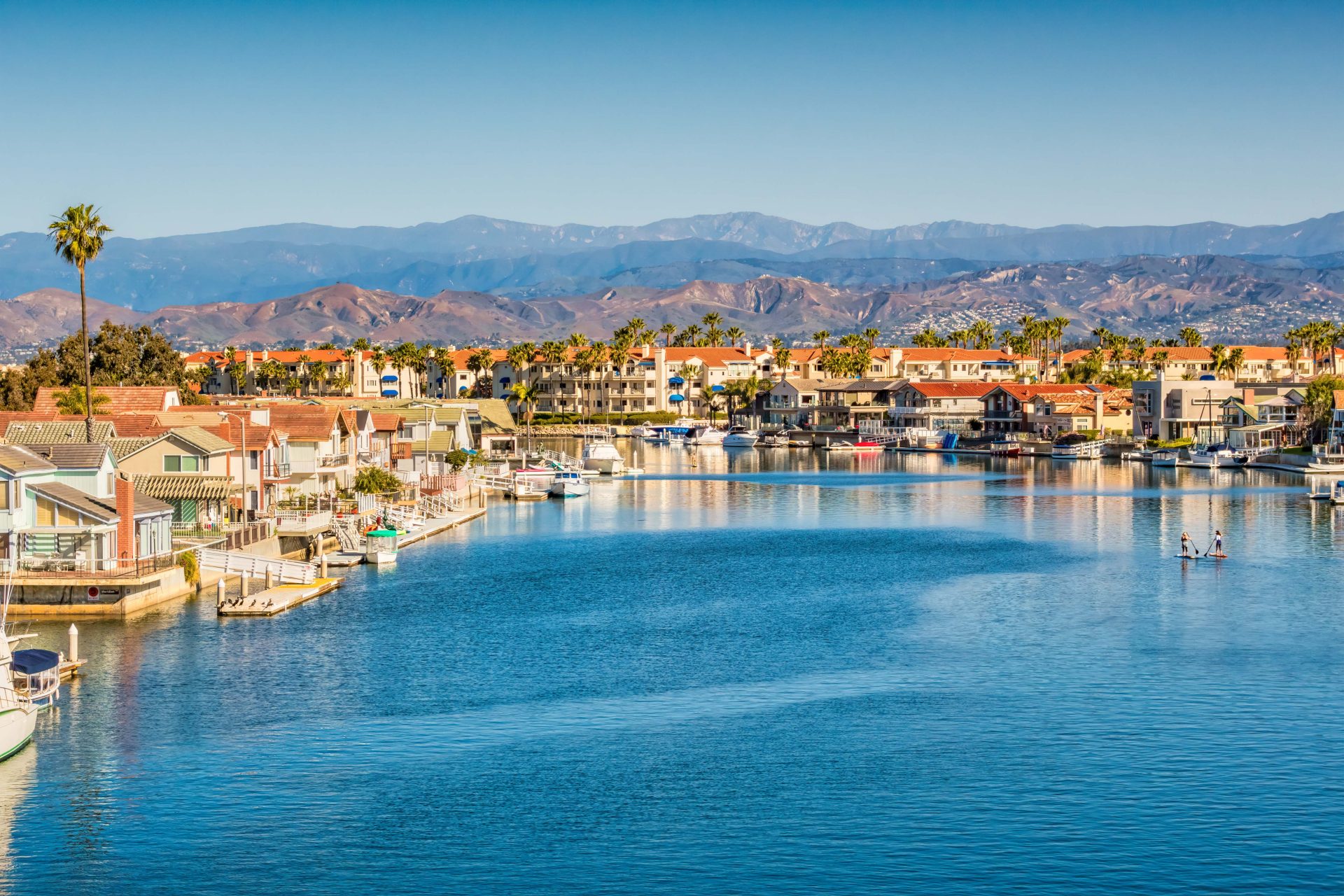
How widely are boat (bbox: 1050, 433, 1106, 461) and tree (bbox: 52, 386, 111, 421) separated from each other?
105189mm

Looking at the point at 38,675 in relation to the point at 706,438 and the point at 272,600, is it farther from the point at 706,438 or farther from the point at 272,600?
the point at 706,438

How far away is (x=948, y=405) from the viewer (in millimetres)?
190375

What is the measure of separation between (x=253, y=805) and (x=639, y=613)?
27542 mm

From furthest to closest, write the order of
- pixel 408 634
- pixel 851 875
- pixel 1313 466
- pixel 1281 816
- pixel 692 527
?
1. pixel 1313 466
2. pixel 692 527
3. pixel 408 634
4. pixel 1281 816
5. pixel 851 875

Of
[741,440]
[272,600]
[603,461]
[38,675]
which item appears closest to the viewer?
[38,675]

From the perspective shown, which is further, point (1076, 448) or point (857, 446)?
point (857, 446)

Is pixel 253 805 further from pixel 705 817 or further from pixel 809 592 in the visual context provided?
pixel 809 592

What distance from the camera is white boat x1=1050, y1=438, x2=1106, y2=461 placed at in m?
162

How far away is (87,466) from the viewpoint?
5962 centimetres

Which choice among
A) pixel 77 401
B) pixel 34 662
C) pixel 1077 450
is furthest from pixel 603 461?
pixel 34 662

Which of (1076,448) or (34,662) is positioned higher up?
(1076,448)

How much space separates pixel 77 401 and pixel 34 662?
5321 cm

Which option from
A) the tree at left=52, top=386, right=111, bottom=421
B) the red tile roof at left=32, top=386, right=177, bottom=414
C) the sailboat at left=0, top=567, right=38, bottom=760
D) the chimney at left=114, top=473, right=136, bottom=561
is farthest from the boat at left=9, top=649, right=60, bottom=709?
the red tile roof at left=32, top=386, right=177, bottom=414

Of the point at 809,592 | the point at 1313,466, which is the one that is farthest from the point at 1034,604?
the point at 1313,466
